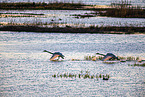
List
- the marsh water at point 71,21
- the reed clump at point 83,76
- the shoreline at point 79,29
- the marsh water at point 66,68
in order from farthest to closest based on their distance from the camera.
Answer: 1. the marsh water at point 71,21
2. the shoreline at point 79,29
3. the reed clump at point 83,76
4. the marsh water at point 66,68

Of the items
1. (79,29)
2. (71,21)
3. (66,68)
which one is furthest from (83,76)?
(71,21)

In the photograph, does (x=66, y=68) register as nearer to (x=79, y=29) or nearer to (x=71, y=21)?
(x=79, y=29)

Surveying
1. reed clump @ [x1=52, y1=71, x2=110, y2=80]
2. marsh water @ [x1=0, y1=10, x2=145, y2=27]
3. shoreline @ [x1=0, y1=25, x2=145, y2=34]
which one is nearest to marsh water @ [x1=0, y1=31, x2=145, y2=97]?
reed clump @ [x1=52, y1=71, x2=110, y2=80]

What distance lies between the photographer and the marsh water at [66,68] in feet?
40.9

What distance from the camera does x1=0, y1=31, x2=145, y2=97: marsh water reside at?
12469mm

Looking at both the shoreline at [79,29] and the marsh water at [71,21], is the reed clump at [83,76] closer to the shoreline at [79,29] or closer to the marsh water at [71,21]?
the shoreline at [79,29]

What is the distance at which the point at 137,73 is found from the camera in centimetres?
1550

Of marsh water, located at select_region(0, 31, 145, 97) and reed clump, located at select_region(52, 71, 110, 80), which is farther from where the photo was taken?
reed clump, located at select_region(52, 71, 110, 80)

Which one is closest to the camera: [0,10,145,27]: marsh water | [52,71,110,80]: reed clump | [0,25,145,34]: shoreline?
[52,71,110,80]: reed clump

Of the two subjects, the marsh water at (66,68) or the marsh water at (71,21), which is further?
the marsh water at (71,21)

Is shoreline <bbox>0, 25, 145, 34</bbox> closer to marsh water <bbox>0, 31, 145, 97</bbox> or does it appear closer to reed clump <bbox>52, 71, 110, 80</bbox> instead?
marsh water <bbox>0, 31, 145, 97</bbox>

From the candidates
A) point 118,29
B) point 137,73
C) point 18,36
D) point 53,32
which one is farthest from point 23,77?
point 118,29

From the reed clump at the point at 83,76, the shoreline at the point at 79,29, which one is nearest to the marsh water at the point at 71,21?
the shoreline at the point at 79,29

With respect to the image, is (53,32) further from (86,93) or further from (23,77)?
(86,93)
